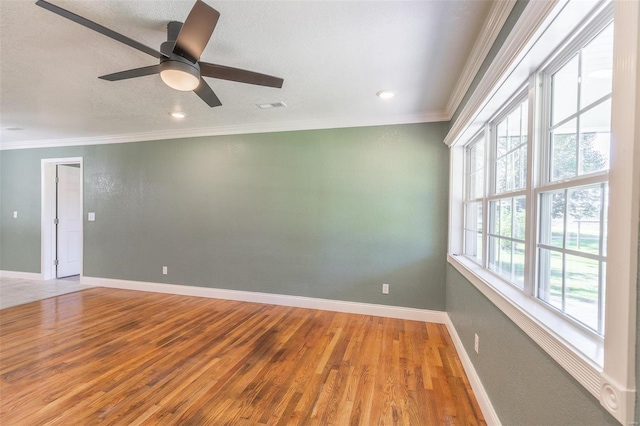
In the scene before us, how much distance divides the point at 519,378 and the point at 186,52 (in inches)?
98.6

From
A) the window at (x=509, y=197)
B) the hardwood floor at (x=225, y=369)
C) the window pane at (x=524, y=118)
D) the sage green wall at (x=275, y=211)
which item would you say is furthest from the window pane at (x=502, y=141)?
the hardwood floor at (x=225, y=369)

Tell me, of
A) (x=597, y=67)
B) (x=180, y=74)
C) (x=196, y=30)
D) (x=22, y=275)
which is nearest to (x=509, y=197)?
(x=597, y=67)

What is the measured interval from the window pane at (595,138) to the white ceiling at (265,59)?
927 millimetres

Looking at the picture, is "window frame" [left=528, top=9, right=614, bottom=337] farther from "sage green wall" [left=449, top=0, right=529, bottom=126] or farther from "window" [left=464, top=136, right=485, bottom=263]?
"window" [left=464, top=136, right=485, bottom=263]

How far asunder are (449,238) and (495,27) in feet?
6.67

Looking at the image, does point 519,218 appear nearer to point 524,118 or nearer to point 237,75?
point 524,118

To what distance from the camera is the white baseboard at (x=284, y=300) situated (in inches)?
125

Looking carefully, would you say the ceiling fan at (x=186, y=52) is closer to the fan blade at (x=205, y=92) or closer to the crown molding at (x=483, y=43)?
the fan blade at (x=205, y=92)

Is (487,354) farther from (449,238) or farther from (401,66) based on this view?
(401,66)

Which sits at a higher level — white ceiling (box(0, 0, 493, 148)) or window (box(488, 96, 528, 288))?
white ceiling (box(0, 0, 493, 148))

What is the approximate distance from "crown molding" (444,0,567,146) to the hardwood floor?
2.05 meters

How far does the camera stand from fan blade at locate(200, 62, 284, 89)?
68.7 inches

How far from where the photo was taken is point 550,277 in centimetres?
129

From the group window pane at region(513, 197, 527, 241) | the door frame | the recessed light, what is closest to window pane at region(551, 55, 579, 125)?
window pane at region(513, 197, 527, 241)
